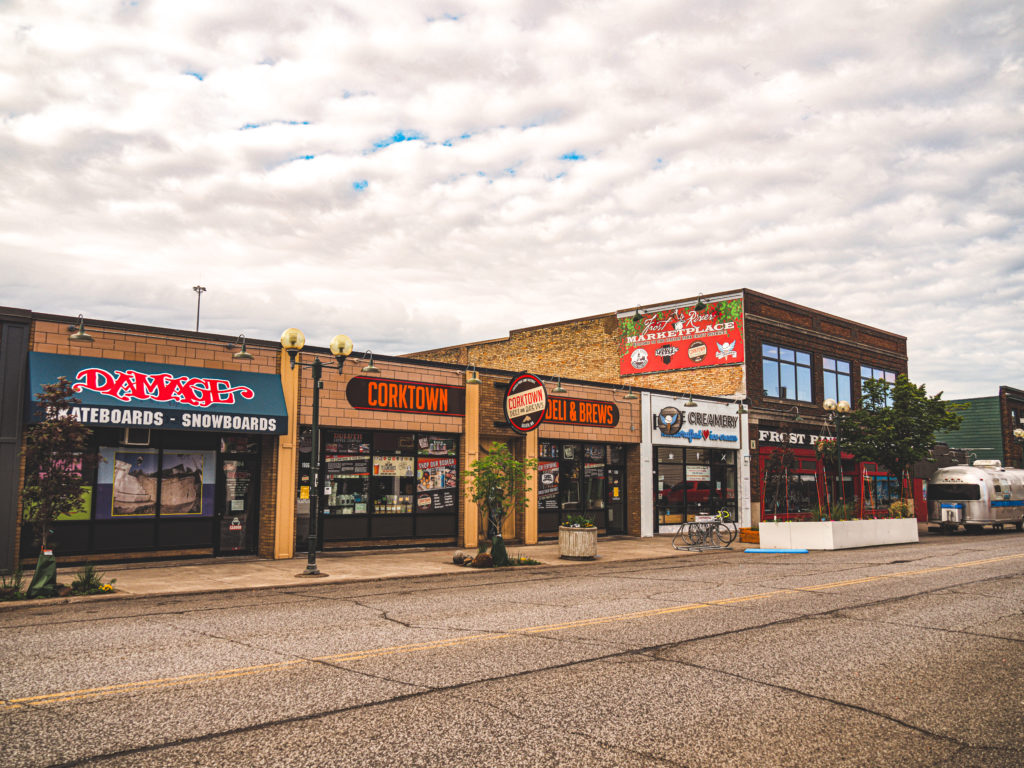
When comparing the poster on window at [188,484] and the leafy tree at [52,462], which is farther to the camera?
the poster on window at [188,484]

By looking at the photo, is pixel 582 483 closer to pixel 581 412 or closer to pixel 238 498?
pixel 581 412

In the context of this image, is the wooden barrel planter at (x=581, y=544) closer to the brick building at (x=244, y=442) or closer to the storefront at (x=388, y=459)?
the brick building at (x=244, y=442)

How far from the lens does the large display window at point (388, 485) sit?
61.2ft

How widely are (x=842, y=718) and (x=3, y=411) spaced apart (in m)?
14.8

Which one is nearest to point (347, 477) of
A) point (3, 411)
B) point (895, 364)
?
point (3, 411)

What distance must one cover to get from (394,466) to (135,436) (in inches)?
251

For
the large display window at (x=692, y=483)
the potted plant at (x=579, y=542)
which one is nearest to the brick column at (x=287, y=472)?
the potted plant at (x=579, y=542)

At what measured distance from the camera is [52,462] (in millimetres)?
11852

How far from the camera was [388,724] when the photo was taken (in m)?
5.24

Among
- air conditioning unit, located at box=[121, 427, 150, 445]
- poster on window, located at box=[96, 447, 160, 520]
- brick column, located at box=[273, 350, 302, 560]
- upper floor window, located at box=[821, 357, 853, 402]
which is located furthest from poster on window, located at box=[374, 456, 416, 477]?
upper floor window, located at box=[821, 357, 853, 402]

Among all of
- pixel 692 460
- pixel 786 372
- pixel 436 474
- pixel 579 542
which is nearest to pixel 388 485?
pixel 436 474

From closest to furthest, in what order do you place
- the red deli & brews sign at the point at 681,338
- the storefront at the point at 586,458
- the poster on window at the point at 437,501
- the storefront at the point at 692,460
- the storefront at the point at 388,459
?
the storefront at the point at 388,459
the poster on window at the point at 437,501
the storefront at the point at 586,458
the storefront at the point at 692,460
the red deli & brews sign at the point at 681,338

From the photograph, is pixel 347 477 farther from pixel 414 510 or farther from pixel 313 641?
pixel 313 641

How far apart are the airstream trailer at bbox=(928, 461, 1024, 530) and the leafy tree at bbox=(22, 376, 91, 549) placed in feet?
107
